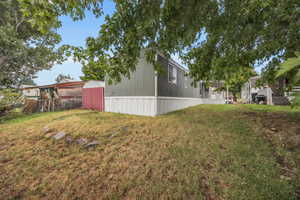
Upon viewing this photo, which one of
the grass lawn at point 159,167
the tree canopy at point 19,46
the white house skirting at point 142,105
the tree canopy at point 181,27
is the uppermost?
the tree canopy at point 19,46

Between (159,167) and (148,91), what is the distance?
460 centimetres

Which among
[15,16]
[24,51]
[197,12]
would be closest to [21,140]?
[197,12]

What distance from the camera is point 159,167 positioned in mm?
2051

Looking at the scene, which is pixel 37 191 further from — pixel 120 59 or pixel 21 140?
pixel 21 140

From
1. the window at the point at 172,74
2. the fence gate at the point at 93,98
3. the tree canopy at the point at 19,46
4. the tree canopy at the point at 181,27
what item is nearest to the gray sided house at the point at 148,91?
the window at the point at 172,74

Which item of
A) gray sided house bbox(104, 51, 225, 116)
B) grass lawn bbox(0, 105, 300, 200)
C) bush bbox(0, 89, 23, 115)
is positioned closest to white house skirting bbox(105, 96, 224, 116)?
gray sided house bbox(104, 51, 225, 116)

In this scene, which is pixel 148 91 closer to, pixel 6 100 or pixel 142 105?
pixel 142 105

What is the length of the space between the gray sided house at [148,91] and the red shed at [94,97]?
626mm

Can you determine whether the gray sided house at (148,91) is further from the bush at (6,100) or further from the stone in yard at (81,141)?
the bush at (6,100)

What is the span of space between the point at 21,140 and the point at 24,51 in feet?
34.8

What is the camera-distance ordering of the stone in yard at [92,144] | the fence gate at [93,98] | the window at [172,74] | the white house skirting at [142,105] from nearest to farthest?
the stone in yard at [92,144] < the white house skirting at [142,105] < the window at [172,74] < the fence gate at [93,98]

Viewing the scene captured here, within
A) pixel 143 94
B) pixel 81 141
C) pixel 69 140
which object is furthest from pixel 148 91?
pixel 69 140

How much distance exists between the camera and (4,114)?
298 inches

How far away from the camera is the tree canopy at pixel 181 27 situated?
204cm
